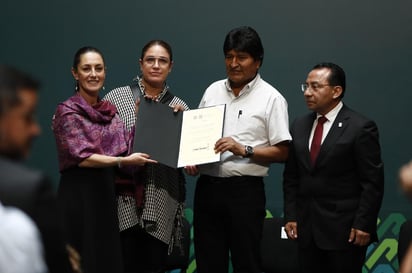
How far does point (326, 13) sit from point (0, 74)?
14.1 ft

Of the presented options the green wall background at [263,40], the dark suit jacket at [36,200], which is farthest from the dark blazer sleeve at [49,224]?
the green wall background at [263,40]

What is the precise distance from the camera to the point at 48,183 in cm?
184

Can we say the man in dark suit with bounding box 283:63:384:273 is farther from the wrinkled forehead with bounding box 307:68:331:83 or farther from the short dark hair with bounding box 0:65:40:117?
the short dark hair with bounding box 0:65:40:117

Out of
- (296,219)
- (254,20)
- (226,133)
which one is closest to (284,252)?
(296,219)

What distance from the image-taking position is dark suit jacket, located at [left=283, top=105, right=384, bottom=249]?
4398 mm

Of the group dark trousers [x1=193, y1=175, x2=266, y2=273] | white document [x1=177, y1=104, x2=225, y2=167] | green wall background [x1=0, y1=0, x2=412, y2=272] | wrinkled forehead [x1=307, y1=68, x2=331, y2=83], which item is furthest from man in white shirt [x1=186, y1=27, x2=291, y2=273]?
green wall background [x1=0, y1=0, x2=412, y2=272]

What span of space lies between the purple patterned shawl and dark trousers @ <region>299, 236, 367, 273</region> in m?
1.17

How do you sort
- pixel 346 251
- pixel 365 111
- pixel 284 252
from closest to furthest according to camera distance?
pixel 346 251
pixel 284 252
pixel 365 111

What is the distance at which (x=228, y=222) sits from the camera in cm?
459

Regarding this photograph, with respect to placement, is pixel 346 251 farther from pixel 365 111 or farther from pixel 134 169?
pixel 365 111

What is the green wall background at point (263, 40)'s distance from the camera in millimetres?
5781

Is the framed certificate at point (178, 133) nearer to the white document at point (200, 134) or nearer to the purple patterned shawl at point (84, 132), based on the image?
the white document at point (200, 134)

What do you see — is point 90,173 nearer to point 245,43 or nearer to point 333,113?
point 245,43

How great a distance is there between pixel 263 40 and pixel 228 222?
176 centimetres
